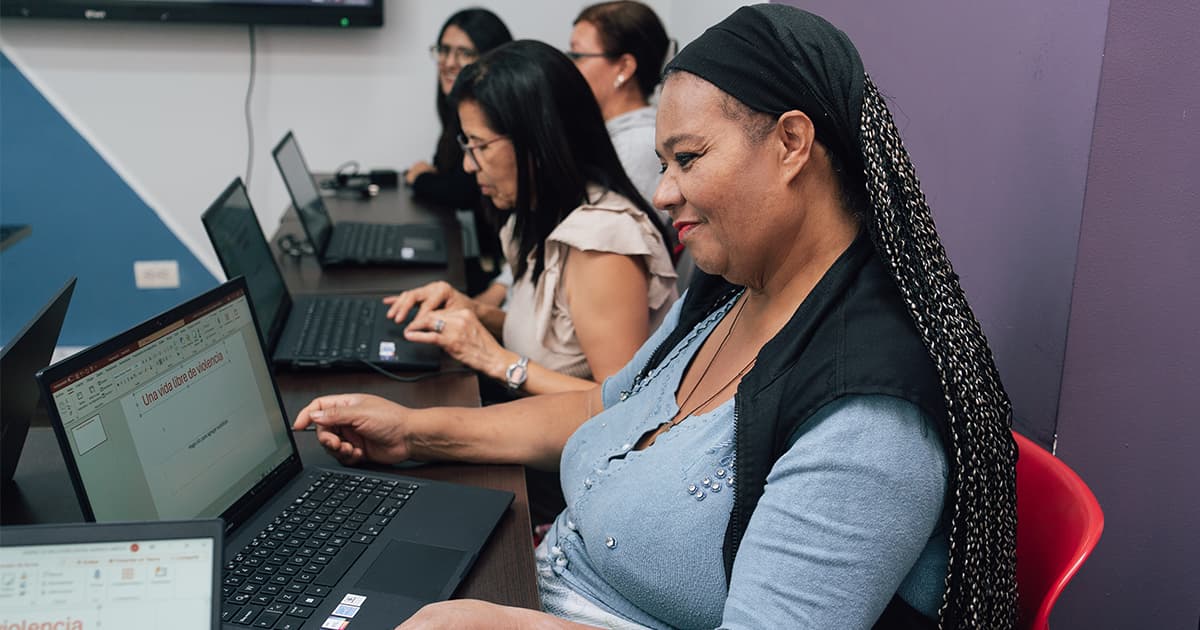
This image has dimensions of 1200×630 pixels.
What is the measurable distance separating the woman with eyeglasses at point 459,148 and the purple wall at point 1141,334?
209 cm

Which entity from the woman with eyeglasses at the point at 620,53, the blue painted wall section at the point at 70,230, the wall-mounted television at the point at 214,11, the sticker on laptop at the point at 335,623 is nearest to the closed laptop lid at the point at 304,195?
Answer: the woman with eyeglasses at the point at 620,53

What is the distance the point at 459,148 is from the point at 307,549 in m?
2.25

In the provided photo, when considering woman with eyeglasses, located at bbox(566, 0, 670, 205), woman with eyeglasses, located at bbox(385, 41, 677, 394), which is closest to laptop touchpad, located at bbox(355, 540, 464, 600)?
woman with eyeglasses, located at bbox(385, 41, 677, 394)

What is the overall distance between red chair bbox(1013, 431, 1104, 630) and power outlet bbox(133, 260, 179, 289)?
338cm

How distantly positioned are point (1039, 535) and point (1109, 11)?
0.55 m

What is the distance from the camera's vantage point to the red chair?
988 millimetres

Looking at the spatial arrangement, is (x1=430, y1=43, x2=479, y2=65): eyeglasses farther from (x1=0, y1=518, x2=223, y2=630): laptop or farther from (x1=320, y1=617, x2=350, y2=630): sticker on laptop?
(x1=0, y1=518, x2=223, y2=630): laptop

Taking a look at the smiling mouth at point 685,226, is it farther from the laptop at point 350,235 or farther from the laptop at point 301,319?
the laptop at point 350,235

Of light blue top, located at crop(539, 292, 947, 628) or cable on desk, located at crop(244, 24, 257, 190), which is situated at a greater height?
light blue top, located at crop(539, 292, 947, 628)

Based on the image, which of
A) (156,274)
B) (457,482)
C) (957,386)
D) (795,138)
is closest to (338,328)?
(457,482)

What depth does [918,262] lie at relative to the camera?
3.16 ft

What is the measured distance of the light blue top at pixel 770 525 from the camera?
87cm

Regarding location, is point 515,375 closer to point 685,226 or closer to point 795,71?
point 685,226

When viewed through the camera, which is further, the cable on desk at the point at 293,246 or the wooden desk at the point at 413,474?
the cable on desk at the point at 293,246
